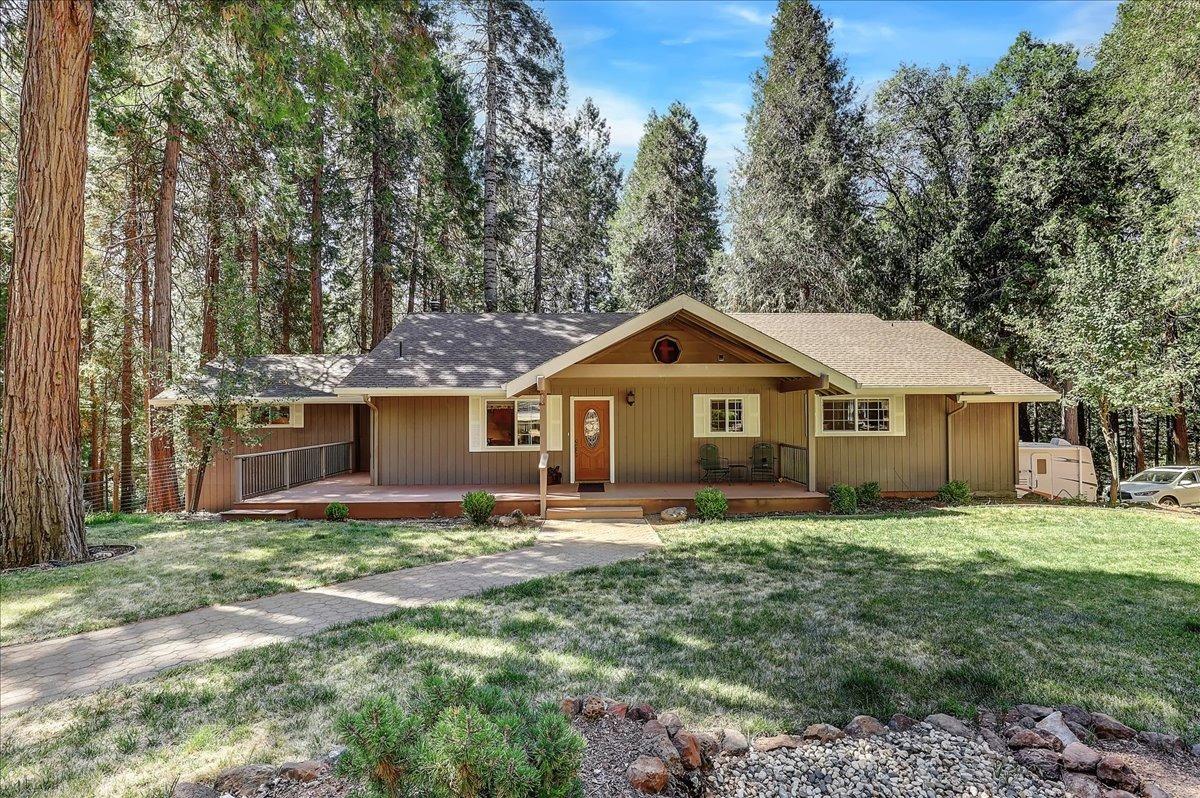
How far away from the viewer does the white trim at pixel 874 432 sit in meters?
11.6

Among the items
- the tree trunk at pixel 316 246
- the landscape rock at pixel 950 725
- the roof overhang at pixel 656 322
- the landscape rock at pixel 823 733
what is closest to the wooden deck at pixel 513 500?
the roof overhang at pixel 656 322

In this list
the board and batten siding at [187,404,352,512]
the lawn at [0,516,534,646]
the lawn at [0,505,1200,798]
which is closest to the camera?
the lawn at [0,505,1200,798]

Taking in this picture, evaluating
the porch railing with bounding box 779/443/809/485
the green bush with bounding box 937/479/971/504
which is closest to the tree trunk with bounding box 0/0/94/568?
the porch railing with bounding box 779/443/809/485

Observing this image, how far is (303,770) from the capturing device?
2619 mm

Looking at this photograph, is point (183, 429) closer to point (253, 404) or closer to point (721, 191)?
point (253, 404)

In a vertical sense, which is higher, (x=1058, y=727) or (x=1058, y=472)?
(x=1058, y=472)

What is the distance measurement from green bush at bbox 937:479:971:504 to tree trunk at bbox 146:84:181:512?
15.7 metres

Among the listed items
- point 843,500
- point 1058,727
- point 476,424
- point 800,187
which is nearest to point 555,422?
point 476,424

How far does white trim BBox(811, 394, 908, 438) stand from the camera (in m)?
11.6

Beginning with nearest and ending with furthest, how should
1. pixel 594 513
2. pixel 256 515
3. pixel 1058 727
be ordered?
pixel 1058 727 < pixel 256 515 < pixel 594 513

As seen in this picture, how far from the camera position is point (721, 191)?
2514cm

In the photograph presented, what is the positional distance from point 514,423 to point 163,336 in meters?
8.31

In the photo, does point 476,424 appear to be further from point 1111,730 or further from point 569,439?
point 1111,730

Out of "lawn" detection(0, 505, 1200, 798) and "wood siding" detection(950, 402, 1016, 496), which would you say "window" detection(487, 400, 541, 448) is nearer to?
"lawn" detection(0, 505, 1200, 798)
